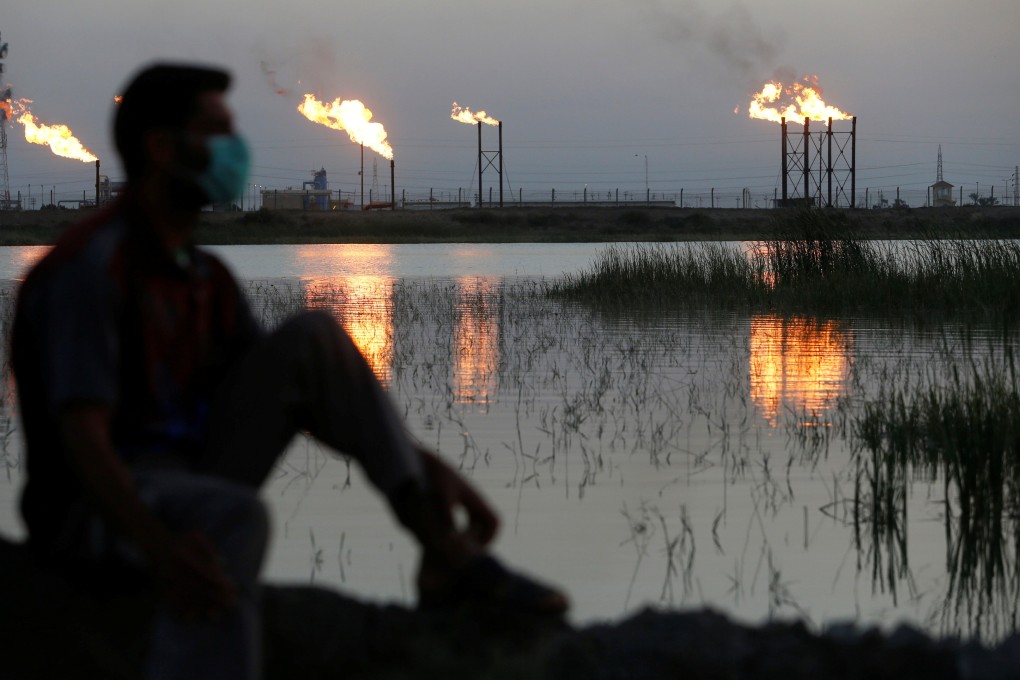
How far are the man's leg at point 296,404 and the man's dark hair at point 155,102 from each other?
0.48 m

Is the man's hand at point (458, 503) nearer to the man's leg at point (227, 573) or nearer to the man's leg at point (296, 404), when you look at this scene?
the man's leg at point (296, 404)

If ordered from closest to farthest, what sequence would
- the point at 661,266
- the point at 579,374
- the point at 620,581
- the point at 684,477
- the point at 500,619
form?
the point at 500,619, the point at 620,581, the point at 684,477, the point at 579,374, the point at 661,266

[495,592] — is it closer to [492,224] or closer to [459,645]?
[459,645]

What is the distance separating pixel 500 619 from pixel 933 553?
2473mm

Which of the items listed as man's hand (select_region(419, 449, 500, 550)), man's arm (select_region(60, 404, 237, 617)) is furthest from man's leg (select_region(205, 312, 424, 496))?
man's arm (select_region(60, 404, 237, 617))

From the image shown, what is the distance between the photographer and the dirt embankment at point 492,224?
61625 mm

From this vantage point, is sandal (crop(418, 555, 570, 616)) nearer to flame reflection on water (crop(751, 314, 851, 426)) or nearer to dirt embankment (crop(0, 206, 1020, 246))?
flame reflection on water (crop(751, 314, 851, 426))

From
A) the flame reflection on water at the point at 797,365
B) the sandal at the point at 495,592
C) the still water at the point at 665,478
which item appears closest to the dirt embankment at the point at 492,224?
the flame reflection on water at the point at 797,365

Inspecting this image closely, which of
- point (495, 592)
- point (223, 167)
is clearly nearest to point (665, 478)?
point (495, 592)

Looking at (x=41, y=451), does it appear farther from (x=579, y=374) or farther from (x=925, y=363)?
(x=925, y=363)

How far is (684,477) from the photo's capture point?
6.74 m

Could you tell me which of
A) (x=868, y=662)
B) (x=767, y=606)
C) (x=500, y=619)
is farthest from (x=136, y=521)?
(x=767, y=606)

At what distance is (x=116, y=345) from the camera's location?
8.35 ft

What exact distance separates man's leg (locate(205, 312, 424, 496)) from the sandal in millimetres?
311
